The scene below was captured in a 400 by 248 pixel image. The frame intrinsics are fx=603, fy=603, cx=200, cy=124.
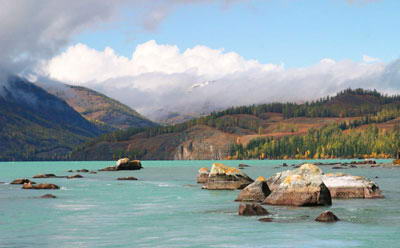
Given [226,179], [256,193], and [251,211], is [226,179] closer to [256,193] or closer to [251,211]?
[256,193]

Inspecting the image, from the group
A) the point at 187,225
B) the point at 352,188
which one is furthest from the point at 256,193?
the point at 187,225

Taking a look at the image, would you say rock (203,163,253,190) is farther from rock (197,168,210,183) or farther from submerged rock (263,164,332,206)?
submerged rock (263,164,332,206)

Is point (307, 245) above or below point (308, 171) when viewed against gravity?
below

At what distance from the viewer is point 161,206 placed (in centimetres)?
6209

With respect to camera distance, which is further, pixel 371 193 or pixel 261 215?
pixel 371 193

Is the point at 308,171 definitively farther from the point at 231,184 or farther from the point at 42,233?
the point at 42,233

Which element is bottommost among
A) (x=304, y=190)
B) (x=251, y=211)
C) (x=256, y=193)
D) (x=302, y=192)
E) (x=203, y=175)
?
(x=251, y=211)

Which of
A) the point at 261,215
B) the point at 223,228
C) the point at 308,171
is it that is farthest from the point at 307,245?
the point at 308,171

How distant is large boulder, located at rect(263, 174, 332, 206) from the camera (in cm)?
5647

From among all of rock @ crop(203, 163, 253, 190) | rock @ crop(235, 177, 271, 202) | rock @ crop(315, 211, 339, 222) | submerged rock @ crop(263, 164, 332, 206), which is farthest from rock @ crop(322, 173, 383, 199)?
rock @ crop(315, 211, 339, 222)

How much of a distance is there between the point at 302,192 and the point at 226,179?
2829 centimetres

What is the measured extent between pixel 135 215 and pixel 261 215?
1146cm

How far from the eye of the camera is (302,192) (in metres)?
56.8

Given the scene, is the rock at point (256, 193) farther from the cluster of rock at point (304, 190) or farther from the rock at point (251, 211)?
the rock at point (251, 211)
